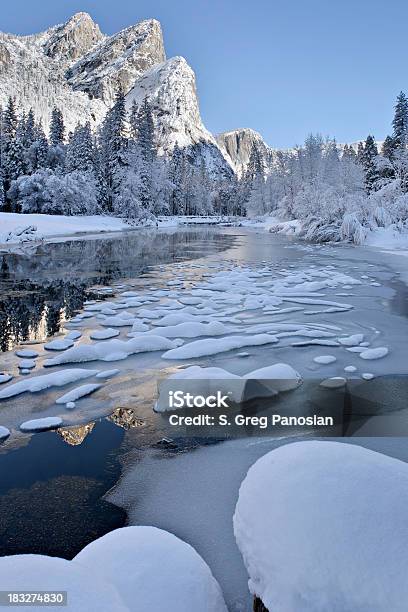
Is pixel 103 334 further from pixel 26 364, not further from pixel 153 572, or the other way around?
pixel 153 572

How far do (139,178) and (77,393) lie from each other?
4251cm

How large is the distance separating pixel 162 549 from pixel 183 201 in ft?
253

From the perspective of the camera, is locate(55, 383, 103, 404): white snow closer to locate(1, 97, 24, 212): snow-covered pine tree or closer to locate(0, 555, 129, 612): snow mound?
locate(0, 555, 129, 612): snow mound

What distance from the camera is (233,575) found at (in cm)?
191

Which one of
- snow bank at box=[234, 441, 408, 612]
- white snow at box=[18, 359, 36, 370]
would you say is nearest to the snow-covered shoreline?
white snow at box=[18, 359, 36, 370]

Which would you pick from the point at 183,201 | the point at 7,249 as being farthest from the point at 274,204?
the point at 7,249

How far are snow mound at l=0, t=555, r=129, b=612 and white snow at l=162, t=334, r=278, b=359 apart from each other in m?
3.67

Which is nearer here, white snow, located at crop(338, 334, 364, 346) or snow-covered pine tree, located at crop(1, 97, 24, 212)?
white snow, located at crop(338, 334, 364, 346)

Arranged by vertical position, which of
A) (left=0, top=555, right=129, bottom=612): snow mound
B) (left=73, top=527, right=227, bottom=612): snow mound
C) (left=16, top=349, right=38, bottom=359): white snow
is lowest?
(left=16, top=349, right=38, bottom=359): white snow

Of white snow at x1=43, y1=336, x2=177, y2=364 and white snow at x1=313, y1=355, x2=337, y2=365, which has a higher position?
white snow at x1=43, y1=336, x2=177, y2=364

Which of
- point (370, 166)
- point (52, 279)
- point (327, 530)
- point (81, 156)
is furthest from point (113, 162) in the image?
point (327, 530)

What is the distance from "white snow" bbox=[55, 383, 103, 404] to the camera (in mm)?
3871

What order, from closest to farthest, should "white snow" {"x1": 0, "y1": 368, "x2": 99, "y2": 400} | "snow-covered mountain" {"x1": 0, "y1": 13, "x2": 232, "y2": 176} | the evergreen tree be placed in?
"white snow" {"x1": 0, "y1": 368, "x2": 99, "y2": 400}
the evergreen tree
"snow-covered mountain" {"x1": 0, "y1": 13, "x2": 232, "y2": 176}

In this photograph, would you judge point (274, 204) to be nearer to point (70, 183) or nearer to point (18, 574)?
point (70, 183)
